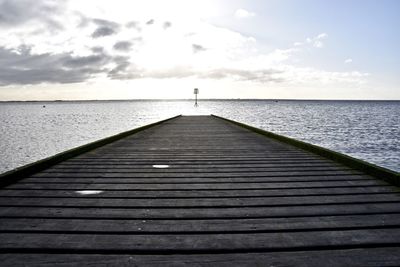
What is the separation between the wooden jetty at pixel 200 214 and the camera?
8.67ft

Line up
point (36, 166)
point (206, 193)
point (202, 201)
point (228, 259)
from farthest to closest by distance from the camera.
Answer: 1. point (36, 166)
2. point (206, 193)
3. point (202, 201)
4. point (228, 259)

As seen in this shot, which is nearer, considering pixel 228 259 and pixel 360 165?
pixel 228 259

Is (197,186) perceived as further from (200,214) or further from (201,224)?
(201,224)

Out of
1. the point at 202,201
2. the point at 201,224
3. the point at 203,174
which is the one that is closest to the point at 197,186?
the point at 202,201

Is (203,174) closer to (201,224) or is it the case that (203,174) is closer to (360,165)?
(201,224)

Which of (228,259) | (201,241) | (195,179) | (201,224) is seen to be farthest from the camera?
Answer: (195,179)

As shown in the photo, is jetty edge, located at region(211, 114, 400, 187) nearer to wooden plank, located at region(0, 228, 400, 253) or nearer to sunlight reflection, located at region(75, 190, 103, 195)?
wooden plank, located at region(0, 228, 400, 253)

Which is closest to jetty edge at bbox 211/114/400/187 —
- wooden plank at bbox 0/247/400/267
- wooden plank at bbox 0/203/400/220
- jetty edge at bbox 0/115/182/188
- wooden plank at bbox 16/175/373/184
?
wooden plank at bbox 16/175/373/184

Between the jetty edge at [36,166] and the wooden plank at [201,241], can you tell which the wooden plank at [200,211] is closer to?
the wooden plank at [201,241]

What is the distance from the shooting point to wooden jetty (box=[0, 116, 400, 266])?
2.64 metres

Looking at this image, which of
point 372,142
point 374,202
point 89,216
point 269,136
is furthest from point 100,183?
point 372,142

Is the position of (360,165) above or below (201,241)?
above

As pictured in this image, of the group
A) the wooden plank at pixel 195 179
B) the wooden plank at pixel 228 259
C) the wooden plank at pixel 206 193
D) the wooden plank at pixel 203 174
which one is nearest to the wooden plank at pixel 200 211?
the wooden plank at pixel 206 193

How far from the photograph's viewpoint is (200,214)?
3.56m
